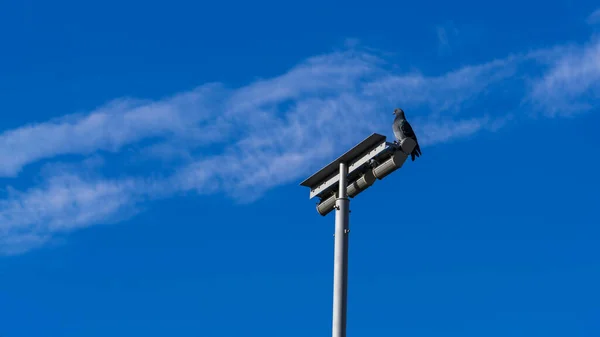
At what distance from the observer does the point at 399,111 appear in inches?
639

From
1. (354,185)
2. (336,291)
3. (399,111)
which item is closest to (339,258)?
(336,291)

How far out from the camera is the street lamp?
13.0 meters

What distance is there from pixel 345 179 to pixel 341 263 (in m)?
1.45

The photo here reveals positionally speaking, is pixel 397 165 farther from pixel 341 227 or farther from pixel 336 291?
pixel 336 291

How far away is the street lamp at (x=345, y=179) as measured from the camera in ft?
42.6

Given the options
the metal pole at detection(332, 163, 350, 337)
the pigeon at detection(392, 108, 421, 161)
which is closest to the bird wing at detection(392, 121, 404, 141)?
the pigeon at detection(392, 108, 421, 161)

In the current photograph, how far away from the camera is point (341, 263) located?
→ 13055 millimetres

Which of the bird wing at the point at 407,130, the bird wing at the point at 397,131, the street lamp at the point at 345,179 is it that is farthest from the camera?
the bird wing at the point at 407,130

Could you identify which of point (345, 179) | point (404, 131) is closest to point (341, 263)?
point (345, 179)

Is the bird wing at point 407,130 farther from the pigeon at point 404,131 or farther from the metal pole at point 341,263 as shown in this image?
the metal pole at point 341,263

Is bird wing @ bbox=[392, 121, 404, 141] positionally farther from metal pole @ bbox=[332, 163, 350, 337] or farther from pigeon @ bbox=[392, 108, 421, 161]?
metal pole @ bbox=[332, 163, 350, 337]

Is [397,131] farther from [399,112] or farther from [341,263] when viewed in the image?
[341,263]

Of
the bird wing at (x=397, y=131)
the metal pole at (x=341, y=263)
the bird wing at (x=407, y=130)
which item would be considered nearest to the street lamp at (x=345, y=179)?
the metal pole at (x=341, y=263)

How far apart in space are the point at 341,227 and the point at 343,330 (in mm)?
1524
